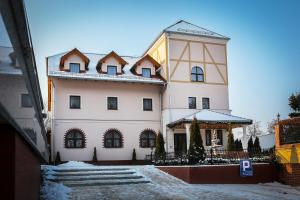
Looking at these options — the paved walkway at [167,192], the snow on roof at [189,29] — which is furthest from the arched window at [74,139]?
the paved walkway at [167,192]

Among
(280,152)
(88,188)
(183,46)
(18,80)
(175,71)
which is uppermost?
(183,46)

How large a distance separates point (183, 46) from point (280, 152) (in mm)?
14031

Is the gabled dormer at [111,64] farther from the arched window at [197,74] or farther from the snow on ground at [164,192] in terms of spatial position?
the snow on ground at [164,192]

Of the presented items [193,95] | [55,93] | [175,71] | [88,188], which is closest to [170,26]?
[175,71]

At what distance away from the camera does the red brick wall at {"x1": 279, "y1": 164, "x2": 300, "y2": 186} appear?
14718mm

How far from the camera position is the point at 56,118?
81.5 ft

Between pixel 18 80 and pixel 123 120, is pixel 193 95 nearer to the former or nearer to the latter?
pixel 123 120

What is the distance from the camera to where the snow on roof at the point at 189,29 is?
92.0ft

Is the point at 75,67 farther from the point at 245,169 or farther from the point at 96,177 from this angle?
the point at 245,169

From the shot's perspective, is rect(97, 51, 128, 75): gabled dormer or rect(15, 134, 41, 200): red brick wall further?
rect(97, 51, 128, 75): gabled dormer

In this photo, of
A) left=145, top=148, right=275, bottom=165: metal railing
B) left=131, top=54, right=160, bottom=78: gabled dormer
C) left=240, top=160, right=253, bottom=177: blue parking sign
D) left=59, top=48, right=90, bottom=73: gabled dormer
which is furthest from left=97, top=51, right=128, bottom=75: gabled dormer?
left=240, top=160, right=253, bottom=177: blue parking sign

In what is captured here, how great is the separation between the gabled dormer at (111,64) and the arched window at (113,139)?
4538 millimetres

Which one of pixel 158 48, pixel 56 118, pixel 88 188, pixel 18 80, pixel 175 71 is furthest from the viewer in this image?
pixel 158 48

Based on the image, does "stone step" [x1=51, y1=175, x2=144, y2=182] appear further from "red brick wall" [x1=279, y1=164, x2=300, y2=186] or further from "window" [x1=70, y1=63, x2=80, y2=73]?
"window" [x1=70, y1=63, x2=80, y2=73]
